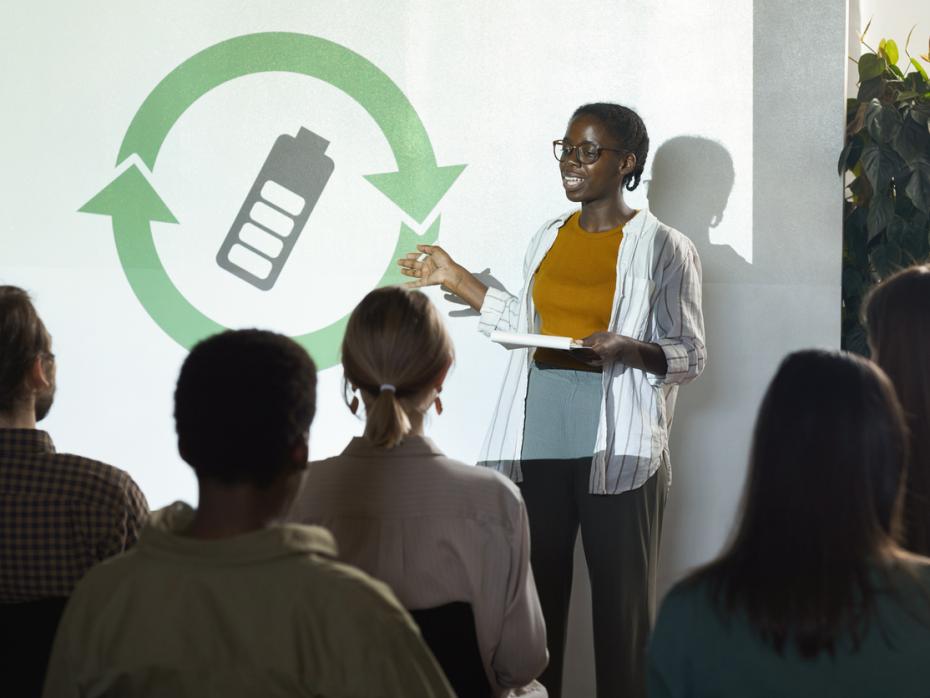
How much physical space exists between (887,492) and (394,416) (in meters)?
0.81

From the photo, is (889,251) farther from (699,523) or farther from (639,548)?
(639,548)

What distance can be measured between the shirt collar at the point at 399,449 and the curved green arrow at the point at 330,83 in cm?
182

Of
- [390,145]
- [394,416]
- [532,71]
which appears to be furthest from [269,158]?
[394,416]

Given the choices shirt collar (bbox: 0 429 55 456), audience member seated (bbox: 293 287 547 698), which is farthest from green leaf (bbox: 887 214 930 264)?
shirt collar (bbox: 0 429 55 456)

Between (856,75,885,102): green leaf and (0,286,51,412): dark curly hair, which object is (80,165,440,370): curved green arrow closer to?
(0,286,51,412): dark curly hair

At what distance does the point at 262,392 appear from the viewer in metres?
→ 1.33

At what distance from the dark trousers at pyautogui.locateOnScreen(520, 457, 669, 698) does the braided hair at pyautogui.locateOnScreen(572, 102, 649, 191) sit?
845 millimetres

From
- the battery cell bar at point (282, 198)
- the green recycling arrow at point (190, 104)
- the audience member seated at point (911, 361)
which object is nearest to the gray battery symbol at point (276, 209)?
the battery cell bar at point (282, 198)

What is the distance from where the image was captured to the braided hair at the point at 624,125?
3051 mm

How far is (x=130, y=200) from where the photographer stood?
148 inches

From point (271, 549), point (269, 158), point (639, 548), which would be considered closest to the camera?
point (271, 549)

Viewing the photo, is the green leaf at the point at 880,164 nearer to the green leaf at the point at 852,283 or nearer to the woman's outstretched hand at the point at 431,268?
the green leaf at the point at 852,283

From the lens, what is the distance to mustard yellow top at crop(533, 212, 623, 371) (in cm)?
307

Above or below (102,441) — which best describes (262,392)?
above
